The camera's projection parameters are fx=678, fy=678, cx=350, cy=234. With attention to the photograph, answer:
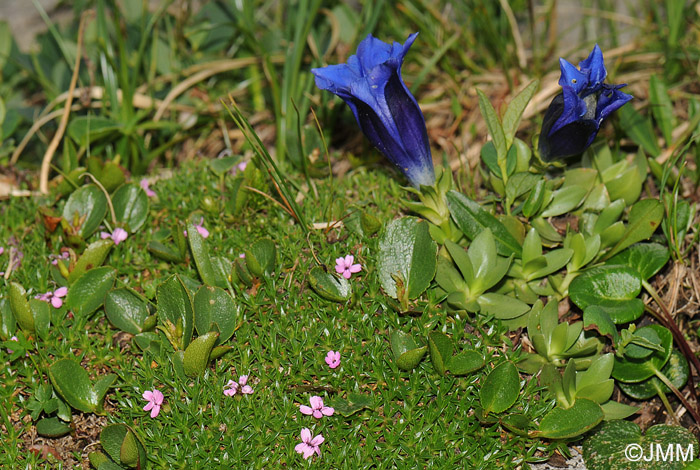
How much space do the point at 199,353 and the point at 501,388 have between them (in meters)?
1.01

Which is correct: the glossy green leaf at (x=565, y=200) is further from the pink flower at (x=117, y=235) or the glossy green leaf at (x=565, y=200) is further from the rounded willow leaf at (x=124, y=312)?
the pink flower at (x=117, y=235)

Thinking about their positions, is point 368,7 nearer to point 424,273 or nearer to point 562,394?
point 424,273

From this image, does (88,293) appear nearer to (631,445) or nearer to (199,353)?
(199,353)

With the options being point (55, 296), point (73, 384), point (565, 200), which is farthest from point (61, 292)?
point (565, 200)

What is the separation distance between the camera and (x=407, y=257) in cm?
253

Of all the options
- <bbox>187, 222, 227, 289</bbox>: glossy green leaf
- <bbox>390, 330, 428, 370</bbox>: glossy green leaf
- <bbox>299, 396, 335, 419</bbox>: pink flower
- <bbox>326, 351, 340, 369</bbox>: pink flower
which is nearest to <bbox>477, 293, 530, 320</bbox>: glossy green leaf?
<bbox>390, 330, 428, 370</bbox>: glossy green leaf

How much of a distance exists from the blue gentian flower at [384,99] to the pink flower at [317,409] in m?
0.93

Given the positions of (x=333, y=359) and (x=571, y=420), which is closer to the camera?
(x=571, y=420)

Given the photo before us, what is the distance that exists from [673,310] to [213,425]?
1.84m

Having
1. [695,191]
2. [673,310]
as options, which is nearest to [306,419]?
[673,310]

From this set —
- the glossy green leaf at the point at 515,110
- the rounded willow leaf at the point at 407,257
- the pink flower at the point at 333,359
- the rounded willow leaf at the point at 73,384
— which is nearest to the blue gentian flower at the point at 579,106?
the glossy green leaf at the point at 515,110

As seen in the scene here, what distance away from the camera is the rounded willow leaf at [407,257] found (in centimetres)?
248

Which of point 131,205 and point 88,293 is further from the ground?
point 131,205

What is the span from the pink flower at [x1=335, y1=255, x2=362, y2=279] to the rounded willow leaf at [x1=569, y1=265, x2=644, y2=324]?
2.68ft
